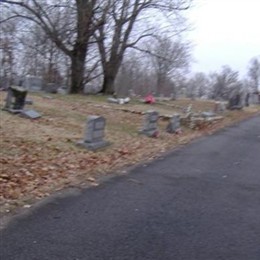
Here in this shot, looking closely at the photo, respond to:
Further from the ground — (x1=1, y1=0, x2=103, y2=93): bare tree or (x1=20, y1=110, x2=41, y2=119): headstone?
(x1=1, y1=0, x2=103, y2=93): bare tree

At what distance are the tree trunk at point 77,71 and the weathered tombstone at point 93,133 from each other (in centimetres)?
1795

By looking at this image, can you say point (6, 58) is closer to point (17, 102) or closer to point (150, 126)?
point (17, 102)

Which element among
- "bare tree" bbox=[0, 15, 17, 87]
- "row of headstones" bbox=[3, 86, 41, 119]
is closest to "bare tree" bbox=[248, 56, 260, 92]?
"bare tree" bbox=[0, 15, 17, 87]

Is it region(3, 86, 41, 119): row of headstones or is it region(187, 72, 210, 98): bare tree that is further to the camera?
region(187, 72, 210, 98): bare tree

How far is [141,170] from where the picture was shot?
9594mm

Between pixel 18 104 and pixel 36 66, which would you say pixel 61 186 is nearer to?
pixel 18 104

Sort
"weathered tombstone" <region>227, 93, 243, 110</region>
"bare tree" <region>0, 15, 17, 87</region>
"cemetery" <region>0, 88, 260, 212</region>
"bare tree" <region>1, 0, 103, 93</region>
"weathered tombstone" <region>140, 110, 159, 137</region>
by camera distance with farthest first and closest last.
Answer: "bare tree" <region>0, 15, 17, 87</region> → "weathered tombstone" <region>227, 93, 243, 110</region> → "bare tree" <region>1, 0, 103, 93</region> → "weathered tombstone" <region>140, 110, 159, 137</region> → "cemetery" <region>0, 88, 260, 212</region>

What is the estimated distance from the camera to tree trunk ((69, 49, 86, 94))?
29.0 m

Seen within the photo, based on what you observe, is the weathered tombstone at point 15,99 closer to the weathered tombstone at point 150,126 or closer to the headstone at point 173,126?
the weathered tombstone at point 150,126

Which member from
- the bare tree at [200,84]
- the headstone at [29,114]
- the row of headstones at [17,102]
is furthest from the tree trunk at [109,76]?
the bare tree at [200,84]

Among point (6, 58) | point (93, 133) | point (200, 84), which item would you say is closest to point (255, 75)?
point (200, 84)

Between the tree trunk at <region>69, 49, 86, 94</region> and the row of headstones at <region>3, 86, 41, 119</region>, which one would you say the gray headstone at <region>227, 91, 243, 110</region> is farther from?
the row of headstones at <region>3, 86, 41, 119</region>

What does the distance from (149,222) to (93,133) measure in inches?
219

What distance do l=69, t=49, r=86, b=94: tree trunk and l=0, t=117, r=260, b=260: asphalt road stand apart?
2016cm
